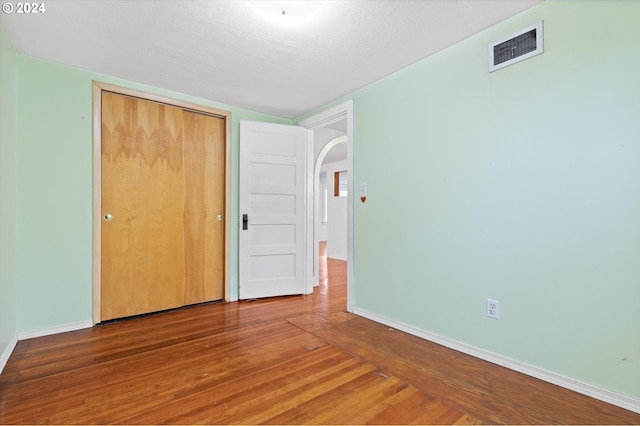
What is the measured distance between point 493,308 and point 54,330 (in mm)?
3413

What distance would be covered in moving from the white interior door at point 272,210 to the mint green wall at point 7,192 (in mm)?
1835

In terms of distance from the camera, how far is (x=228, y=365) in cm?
196

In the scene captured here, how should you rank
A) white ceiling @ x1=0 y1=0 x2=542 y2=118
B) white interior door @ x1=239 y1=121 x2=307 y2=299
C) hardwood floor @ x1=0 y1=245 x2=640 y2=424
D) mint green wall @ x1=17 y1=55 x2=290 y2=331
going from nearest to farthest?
hardwood floor @ x1=0 y1=245 x2=640 y2=424 < white ceiling @ x1=0 y1=0 x2=542 y2=118 < mint green wall @ x1=17 y1=55 x2=290 y2=331 < white interior door @ x1=239 y1=121 x2=307 y2=299

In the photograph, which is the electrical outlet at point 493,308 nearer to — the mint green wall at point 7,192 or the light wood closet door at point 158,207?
the light wood closet door at point 158,207

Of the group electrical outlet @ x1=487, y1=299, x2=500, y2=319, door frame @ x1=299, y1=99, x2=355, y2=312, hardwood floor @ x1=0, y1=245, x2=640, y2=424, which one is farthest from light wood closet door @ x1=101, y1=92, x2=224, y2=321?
electrical outlet @ x1=487, y1=299, x2=500, y2=319

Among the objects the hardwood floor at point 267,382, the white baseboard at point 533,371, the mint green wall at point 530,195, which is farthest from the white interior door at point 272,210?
the white baseboard at point 533,371

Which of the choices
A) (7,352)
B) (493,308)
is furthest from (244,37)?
(7,352)

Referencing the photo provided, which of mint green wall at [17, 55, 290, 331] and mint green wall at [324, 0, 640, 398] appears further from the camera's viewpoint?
mint green wall at [17, 55, 290, 331]

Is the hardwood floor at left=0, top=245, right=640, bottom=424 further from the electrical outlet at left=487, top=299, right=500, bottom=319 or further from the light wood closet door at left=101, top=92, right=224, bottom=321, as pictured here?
the light wood closet door at left=101, top=92, right=224, bottom=321

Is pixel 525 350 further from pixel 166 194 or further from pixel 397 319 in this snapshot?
pixel 166 194

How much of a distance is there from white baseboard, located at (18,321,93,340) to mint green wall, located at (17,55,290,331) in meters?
0.03

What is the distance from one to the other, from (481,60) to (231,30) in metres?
1.73

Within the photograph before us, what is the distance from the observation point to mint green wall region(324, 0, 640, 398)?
5.04 feet

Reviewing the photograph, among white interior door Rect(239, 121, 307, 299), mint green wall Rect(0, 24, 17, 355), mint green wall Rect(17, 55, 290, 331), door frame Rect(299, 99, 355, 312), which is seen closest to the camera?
mint green wall Rect(0, 24, 17, 355)
